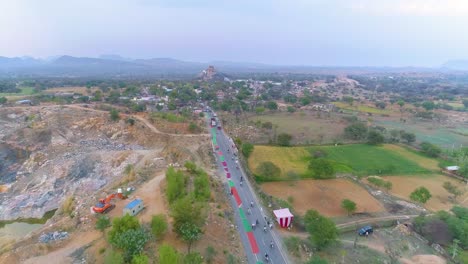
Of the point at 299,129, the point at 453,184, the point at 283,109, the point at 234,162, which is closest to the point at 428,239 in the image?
the point at 453,184

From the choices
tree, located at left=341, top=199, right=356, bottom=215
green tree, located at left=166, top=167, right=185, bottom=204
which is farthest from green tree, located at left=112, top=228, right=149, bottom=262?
tree, located at left=341, top=199, right=356, bottom=215

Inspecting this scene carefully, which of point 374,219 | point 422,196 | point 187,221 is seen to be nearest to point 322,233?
point 374,219

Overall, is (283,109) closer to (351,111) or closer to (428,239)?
(351,111)

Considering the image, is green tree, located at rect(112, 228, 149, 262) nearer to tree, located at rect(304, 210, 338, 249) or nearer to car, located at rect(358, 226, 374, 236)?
tree, located at rect(304, 210, 338, 249)

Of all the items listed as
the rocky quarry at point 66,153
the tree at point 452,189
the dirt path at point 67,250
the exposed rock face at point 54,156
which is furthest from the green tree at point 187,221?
the tree at point 452,189

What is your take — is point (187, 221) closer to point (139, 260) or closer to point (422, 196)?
point (139, 260)

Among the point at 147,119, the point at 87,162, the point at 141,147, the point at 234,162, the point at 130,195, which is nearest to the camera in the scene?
the point at 130,195
